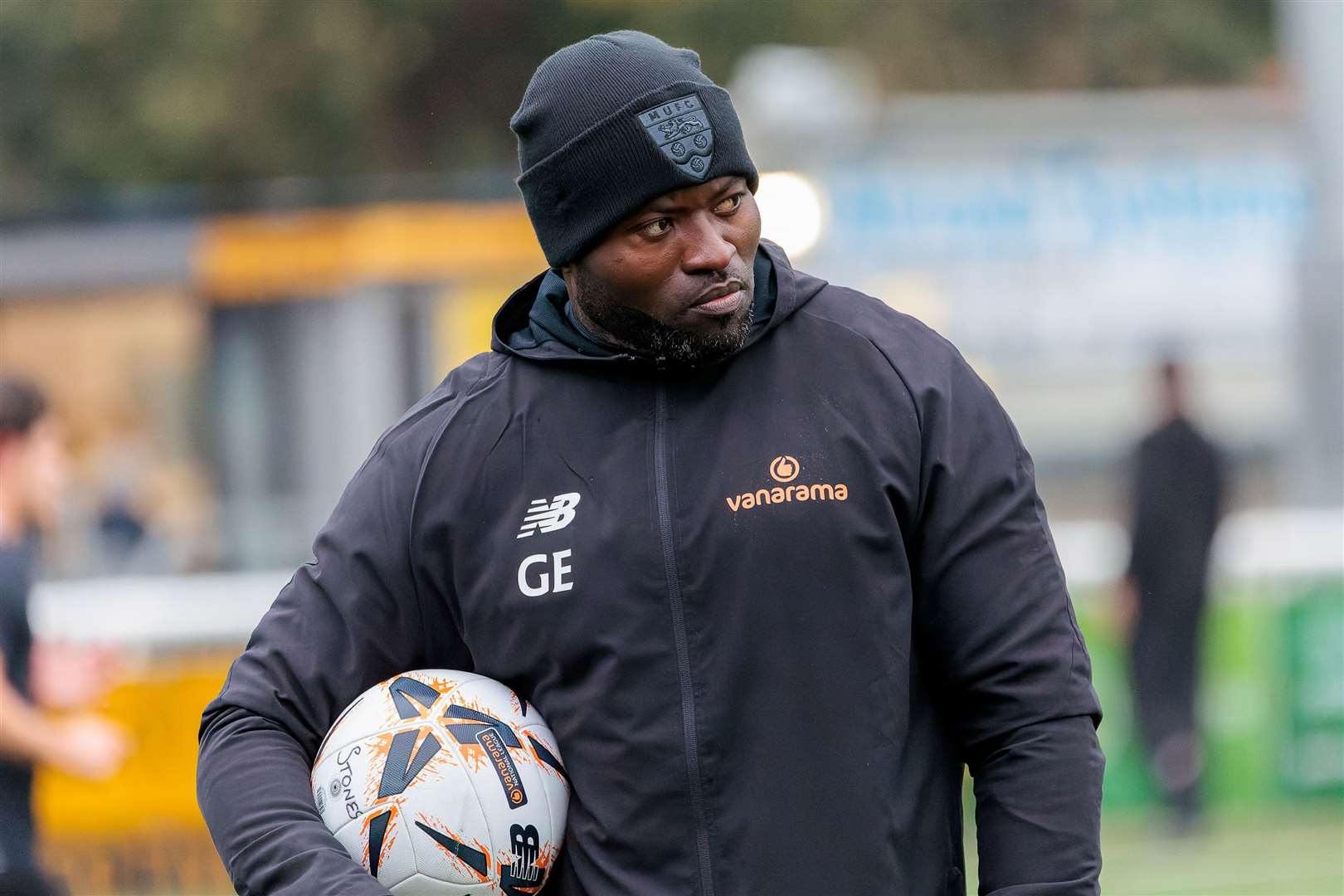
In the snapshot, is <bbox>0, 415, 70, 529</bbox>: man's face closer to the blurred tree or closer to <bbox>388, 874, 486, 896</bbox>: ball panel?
<bbox>388, 874, 486, 896</bbox>: ball panel

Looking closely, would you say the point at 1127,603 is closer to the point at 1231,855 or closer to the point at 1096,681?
the point at 1096,681

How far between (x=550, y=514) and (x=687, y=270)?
0.36 metres

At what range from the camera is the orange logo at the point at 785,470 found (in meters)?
2.62

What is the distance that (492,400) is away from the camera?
2791mm

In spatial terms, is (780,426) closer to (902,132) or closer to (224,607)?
(224,607)

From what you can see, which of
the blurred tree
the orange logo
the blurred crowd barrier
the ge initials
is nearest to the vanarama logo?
the orange logo

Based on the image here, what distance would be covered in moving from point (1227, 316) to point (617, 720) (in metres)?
23.5

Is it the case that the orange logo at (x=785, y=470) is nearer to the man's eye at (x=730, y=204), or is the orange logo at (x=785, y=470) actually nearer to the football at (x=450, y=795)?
the man's eye at (x=730, y=204)

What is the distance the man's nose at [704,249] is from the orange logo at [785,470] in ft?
0.84

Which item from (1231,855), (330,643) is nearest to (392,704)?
(330,643)

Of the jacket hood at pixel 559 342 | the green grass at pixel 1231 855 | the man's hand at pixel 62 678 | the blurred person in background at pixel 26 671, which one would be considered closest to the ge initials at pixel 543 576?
the jacket hood at pixel 559 342

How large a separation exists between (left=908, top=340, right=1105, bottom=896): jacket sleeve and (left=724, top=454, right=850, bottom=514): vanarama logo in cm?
12

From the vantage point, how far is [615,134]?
2.60m

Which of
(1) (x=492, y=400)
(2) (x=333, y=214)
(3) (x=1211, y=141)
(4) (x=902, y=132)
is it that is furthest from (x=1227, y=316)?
(1) (x=492, y=400)
